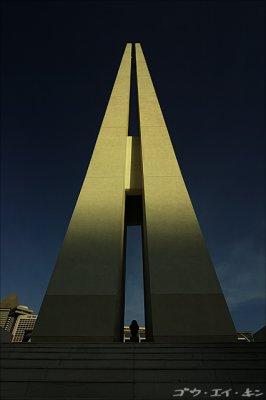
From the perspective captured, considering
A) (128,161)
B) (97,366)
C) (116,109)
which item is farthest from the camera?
(116,109)

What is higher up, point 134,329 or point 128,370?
point 134,329

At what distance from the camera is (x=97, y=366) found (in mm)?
3584

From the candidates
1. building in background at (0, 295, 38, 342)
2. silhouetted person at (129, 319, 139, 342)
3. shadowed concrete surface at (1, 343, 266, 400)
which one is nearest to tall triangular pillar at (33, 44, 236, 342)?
silhouetted person at (129, 319, 139, 342)

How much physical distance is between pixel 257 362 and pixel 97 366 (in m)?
2.15

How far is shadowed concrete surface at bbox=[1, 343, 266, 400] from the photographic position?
3.15 m

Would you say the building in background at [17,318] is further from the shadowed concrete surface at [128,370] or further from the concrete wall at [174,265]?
the shadowed concrete surface at [128,370]

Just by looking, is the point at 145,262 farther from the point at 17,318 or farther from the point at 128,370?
the point at 17,318

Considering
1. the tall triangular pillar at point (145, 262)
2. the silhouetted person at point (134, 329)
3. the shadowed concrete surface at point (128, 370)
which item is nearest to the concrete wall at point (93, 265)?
the tall triangular pillar at point (145, 262)

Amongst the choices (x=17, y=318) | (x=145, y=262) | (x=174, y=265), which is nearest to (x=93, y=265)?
(x=145, y=262)

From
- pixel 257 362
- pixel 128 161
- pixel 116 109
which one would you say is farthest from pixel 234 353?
pixel 116 109

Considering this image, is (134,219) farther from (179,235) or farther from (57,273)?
(57,273)

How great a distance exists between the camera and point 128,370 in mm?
3502

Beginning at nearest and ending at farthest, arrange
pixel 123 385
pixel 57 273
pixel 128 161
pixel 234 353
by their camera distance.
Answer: pixel 123 385, pixel 234 353, pixel 57 273, pixel 128 161

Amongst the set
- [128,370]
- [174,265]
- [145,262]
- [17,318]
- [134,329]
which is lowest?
[128,370]
